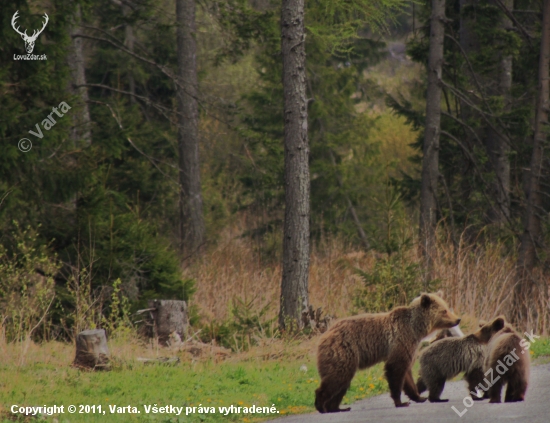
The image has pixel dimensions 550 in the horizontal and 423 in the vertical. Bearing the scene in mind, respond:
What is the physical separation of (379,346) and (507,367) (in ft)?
3.75

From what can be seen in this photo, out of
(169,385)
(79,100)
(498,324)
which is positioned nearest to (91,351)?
(169,385)

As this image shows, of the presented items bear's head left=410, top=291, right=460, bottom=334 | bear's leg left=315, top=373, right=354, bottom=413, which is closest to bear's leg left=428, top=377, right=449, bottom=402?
bear's head left=410, top=291, right=460, bottom=334

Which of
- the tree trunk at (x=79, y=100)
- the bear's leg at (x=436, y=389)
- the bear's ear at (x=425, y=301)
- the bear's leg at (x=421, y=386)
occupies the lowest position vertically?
the bear's leg at (x=421, y=386)

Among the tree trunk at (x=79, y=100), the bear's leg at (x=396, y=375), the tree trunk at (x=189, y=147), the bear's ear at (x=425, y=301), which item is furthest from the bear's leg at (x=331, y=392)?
the tree trunk at (x=189, y=147)

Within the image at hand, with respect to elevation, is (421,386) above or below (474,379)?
below

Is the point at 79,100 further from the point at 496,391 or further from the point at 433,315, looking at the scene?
the point at 496,391

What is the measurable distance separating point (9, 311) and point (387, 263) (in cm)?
570

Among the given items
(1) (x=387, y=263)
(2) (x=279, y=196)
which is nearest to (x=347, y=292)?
(1) (x=387, y=263)

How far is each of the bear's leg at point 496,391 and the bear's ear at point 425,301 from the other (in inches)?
36.0

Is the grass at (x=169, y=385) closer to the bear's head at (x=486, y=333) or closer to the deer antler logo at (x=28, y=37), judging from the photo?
the bear's head at (x=486, y=333)

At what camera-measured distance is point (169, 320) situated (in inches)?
493

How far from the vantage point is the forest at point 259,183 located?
12391mm

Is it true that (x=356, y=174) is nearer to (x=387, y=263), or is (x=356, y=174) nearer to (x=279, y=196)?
(x=279, y=196)

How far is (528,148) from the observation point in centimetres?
1906
